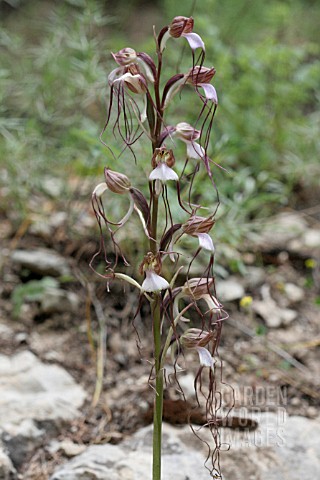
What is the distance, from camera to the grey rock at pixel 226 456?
5.56 ft

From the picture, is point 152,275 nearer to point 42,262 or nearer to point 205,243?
point 205,243

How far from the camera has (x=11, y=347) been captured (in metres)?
2.39

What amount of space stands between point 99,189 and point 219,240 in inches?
51.9

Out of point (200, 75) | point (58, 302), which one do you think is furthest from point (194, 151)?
point (58, 302)

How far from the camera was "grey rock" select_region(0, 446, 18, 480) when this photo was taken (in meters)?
1.77

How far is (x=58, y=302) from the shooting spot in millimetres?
2588

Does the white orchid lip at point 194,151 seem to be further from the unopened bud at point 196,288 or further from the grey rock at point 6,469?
the grey rock at point 6,469

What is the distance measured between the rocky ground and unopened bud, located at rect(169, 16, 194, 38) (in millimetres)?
880

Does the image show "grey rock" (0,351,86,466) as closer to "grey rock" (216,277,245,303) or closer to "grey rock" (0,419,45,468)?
"grey rock" (0,419,45,468)

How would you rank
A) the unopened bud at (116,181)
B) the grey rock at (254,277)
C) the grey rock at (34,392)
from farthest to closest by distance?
the grey rock at (254,277)
the grey rock at (34,392)
the unopened bud at (116,181)

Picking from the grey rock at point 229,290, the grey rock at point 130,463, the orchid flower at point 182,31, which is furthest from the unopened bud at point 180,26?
the grey rock at point 229,290

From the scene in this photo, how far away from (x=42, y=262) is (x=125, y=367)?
624 mm

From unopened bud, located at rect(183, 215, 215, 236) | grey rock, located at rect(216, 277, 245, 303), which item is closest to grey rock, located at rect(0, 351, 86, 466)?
grey rock, located at rect(216, 277, 245, 303)

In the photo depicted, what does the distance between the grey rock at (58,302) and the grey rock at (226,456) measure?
0.80 m
